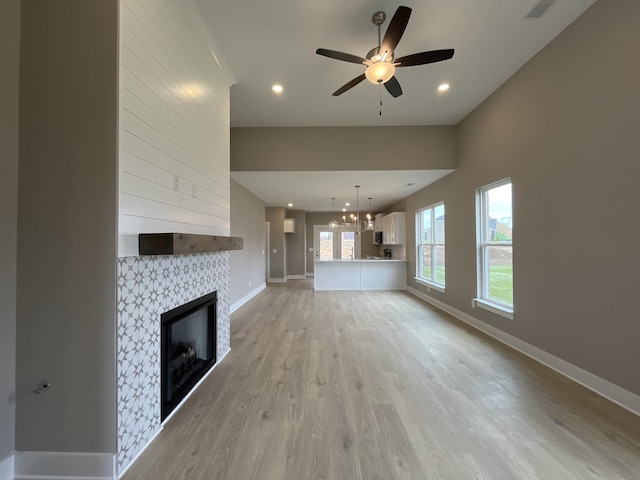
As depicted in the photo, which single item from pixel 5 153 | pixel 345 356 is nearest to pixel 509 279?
pixel 345 356

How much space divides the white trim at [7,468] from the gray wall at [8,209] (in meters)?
0.03

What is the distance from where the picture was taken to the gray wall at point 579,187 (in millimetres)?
1997

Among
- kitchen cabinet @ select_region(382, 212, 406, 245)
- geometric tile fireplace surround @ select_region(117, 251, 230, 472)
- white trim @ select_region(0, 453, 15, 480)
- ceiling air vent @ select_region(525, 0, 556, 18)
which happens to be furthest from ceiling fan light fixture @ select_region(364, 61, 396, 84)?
kitchen cabinet @ select_region(382, 212, 406, 245)

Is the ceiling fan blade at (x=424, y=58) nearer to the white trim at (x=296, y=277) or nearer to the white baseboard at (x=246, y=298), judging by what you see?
the white baseboard at (x=246, y=298)

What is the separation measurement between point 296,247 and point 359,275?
11.4 feet

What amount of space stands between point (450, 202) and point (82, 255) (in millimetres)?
5017

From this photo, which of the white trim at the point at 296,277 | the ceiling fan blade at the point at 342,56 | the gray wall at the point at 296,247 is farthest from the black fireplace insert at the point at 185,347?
the gray wall at the point at 296,247

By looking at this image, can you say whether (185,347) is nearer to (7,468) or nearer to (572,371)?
(7,468)

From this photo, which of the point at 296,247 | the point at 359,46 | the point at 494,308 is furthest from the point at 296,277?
the point at 359,46

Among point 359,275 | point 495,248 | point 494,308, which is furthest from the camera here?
point 359,275

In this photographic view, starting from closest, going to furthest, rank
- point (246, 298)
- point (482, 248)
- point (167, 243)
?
point (167, 243) → point (482, 248) → point (246, 298)

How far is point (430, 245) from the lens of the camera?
597 centimetres

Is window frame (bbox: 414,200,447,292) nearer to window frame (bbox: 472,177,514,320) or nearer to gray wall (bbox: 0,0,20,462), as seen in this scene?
window frame (bbox: 472,177,514,320)

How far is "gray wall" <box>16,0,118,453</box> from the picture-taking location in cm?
142
